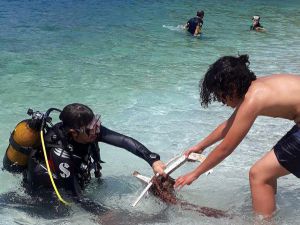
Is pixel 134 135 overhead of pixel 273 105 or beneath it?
beneath

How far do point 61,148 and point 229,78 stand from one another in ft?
4.87

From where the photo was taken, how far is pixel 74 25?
17344 millimetres

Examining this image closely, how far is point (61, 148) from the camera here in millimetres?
3893

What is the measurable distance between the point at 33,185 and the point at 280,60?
922 centimetres

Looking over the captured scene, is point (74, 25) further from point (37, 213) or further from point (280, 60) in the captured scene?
point (37, 213)

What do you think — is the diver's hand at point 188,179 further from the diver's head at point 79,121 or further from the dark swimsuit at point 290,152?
the diver's head at point 79,121

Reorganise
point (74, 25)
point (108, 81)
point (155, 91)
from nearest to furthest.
Answer: point (155, 91)
point (108, 81)
point (74, 25)

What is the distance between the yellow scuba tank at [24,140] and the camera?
12.8 ft

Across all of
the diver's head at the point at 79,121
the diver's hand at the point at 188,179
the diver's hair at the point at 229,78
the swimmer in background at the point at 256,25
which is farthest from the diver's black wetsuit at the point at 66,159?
the swimmer in background at the point at 256,25

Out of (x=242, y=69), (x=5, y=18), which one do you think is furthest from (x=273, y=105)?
(x=5, y=18)

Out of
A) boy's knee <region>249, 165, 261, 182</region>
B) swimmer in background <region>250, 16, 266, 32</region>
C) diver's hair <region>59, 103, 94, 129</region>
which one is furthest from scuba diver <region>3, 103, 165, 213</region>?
swimmer in background <region>250, 16, 266, 32</region>

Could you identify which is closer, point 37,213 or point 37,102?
point 37,213

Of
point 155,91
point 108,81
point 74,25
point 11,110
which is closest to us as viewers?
point 11,110

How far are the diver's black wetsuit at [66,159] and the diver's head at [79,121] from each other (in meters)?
0.10
